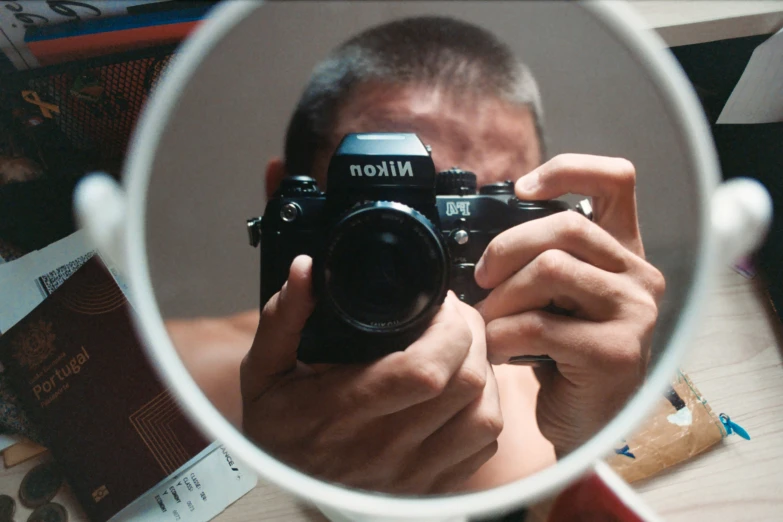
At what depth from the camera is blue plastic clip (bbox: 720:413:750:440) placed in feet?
1.67

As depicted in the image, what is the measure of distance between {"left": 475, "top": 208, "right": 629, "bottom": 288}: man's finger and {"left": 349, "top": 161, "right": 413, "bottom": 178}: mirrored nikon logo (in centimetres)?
7

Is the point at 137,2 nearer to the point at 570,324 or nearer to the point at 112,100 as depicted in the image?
the point at 112,100

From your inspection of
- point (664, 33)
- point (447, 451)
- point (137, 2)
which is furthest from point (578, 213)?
point (137, 2)

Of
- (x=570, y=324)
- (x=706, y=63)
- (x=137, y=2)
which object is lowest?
(x=570, y=324)

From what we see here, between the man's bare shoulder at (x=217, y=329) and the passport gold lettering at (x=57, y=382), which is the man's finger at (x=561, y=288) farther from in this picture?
the passport gold lettering at (x=57, y=382)

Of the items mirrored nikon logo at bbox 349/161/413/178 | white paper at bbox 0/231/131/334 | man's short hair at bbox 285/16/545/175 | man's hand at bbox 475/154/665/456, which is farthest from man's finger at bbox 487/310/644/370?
white paper at bbox 0/231/131/334

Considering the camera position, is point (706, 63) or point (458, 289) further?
point (706, 63)

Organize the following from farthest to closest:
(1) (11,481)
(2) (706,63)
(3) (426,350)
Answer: (2) (706,63) < (1) (11,481) < (3) (426,350)

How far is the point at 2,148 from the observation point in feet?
1.68

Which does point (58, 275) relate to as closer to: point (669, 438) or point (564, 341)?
point (564, 341)

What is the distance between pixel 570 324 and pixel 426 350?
0.32 ft

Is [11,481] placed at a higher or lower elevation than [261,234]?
lower

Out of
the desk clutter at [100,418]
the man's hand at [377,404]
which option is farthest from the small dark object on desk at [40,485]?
the man's hand at [377,404]

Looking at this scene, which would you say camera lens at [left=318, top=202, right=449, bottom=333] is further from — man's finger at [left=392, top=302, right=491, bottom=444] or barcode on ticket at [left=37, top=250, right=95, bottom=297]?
barcode on ticket at [left=37, top=250, right=95, bottom=297]
